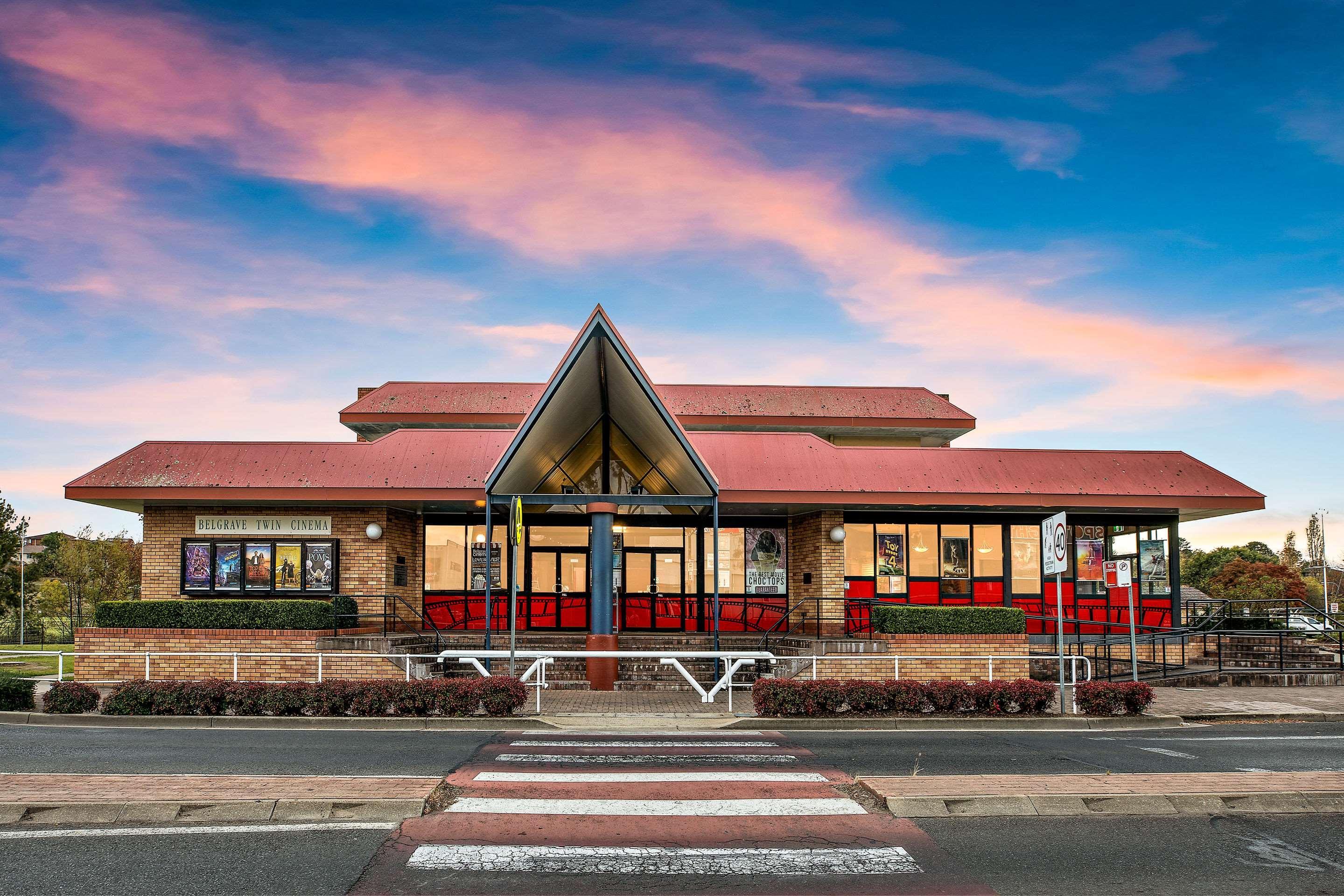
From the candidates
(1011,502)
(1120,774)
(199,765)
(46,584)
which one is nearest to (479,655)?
(199,765)

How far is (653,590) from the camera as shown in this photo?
2670cm

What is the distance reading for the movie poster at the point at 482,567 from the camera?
1037 inches

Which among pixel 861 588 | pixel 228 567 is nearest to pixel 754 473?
pixel 861 588

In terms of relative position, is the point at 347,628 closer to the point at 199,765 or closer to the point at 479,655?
the point at 479,655

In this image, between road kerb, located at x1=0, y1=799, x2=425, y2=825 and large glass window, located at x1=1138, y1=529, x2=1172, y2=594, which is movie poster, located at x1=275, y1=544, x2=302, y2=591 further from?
large glass window, located at x1=1138, y1=529, x2=1172, y2=594

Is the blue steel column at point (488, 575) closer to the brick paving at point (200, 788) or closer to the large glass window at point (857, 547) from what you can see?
the brick paving at point (200, 788)

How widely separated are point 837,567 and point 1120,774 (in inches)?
583

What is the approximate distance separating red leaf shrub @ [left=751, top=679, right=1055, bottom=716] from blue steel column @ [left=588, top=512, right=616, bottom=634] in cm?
506

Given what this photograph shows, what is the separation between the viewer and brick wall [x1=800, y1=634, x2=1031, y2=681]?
20109 mm

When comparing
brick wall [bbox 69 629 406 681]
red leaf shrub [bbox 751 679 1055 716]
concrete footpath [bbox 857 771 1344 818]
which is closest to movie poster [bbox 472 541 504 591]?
brick wall [bbox 69 629 406 681]

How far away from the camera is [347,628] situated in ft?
73.1

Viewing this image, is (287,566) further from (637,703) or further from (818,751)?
(818,751)

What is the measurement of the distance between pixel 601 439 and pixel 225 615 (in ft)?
30.1

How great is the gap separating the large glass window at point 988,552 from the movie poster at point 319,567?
52.5ft
